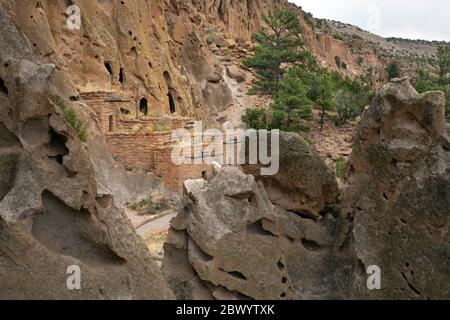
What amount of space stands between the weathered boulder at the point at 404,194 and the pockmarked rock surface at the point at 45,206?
10.9ft

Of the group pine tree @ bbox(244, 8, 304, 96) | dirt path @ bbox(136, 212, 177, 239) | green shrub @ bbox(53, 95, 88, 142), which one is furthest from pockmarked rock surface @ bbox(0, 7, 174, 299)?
pine tree @ bbox(244, 8, 304, 96)

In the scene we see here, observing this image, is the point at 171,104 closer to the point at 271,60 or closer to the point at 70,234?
the point at 271,60

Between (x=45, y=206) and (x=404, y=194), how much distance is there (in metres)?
4.57

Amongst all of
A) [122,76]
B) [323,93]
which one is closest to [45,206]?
[122,76]

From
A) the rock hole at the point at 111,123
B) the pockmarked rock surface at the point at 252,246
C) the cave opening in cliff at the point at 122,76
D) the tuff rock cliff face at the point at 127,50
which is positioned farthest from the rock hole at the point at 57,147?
the cave opening in cliff at the point at 122,76

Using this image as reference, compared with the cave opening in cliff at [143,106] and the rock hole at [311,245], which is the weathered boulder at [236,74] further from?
the rock hole at [311,245]

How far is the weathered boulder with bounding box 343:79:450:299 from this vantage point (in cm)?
668

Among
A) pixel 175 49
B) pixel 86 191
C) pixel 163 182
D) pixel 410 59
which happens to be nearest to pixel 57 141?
pixel 86 191

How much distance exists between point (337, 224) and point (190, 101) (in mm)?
18333

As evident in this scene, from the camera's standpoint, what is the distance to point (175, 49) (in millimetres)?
29266

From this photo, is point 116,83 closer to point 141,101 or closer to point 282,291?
point 141,101

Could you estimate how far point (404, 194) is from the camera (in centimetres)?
705

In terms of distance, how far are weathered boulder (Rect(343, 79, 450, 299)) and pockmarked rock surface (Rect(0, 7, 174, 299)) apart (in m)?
3.32

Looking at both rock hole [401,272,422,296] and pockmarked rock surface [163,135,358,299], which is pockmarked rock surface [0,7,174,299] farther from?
rock hole [401,272,422,296]
